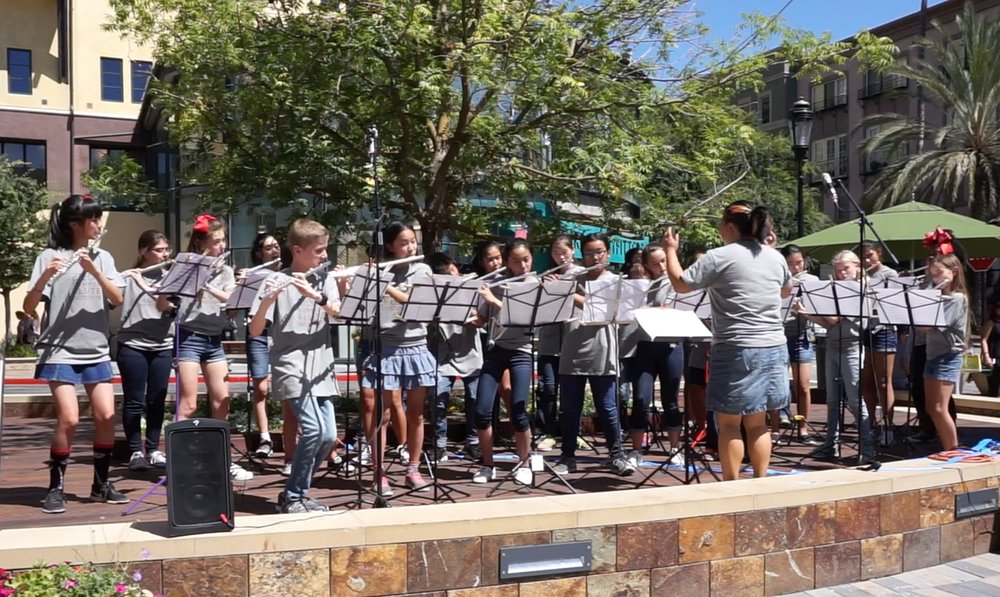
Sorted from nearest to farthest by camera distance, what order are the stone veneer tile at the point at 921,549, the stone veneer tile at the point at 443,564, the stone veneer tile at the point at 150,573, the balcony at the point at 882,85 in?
the stone veneer tile at the point at 150,573 < the stone veneer tile at the point at 443,564 < the stone veneer tile at the point at 921,549 < the balcony at the point at 882,85

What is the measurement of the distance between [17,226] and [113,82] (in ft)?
30.3

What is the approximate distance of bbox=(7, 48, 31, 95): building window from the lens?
38.2 meters

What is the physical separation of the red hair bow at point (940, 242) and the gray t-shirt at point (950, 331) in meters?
0.71

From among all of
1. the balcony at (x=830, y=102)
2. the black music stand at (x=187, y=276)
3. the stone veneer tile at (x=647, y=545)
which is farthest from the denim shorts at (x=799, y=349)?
the balcony at (x=830, y=102)

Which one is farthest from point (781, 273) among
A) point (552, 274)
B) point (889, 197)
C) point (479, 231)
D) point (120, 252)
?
point (120, 252)

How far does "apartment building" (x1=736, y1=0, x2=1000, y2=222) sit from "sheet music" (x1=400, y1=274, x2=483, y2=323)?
36.7 metres

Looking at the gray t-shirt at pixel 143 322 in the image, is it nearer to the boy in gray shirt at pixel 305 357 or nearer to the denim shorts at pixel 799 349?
the boy in gray shirt at pixel 305 357

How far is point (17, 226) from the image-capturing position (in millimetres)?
32375

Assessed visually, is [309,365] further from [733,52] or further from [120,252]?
[120,252]

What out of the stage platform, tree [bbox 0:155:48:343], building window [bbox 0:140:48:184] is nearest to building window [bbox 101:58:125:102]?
building window [bbox 0:140:48:184]

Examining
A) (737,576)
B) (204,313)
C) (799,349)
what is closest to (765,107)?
(799,349)

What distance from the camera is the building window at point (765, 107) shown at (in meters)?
53.9

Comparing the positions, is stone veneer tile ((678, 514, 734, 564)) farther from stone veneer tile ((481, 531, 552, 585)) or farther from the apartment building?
the apartment building

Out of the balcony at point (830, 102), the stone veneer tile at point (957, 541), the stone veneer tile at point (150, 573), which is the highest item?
the balcony at point (830, 102)
